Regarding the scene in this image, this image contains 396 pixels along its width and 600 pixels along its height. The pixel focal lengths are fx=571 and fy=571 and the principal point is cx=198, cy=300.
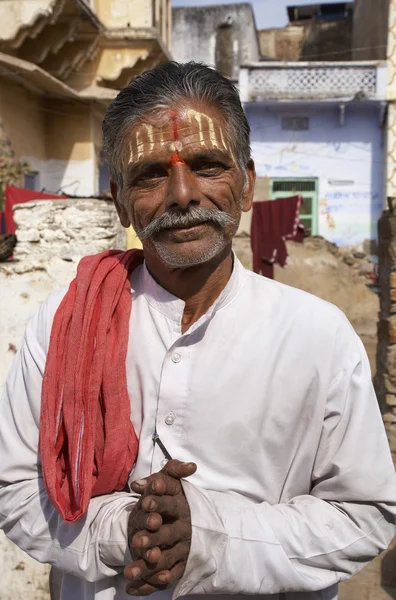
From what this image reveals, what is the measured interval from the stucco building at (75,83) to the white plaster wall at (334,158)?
14.3ft

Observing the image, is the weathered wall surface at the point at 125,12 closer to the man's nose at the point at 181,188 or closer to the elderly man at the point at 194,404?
the elderly man at the point at 194,404

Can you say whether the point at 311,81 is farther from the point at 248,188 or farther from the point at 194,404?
the point at 194,404

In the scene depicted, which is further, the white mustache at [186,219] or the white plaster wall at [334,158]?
the white plaster wall at [334,158]

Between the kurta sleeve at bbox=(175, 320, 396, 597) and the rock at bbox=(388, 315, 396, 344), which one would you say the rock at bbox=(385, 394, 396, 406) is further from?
the kurta sleeve at bbox=(175, 320, 396, 597)

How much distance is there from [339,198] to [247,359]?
1410 centimetres

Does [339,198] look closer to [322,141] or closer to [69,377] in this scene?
[322,141]

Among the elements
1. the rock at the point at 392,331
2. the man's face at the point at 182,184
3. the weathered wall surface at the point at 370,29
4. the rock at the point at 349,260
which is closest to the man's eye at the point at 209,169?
the man's face at the point at 182,184

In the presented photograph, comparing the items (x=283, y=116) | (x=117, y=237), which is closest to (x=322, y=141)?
(x=283, y=116)

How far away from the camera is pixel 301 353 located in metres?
1.45

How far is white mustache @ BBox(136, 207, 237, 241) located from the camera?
1435mm

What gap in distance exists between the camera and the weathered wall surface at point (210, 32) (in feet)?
64.0

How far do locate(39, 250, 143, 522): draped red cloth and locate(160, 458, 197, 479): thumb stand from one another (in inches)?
8.1

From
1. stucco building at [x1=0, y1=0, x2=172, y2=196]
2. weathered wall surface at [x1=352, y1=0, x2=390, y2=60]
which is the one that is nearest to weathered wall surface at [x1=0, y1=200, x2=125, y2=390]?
stucco building at [x1=0, y1=0, x2=172, y2=196]

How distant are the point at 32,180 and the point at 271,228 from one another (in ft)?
15.1
